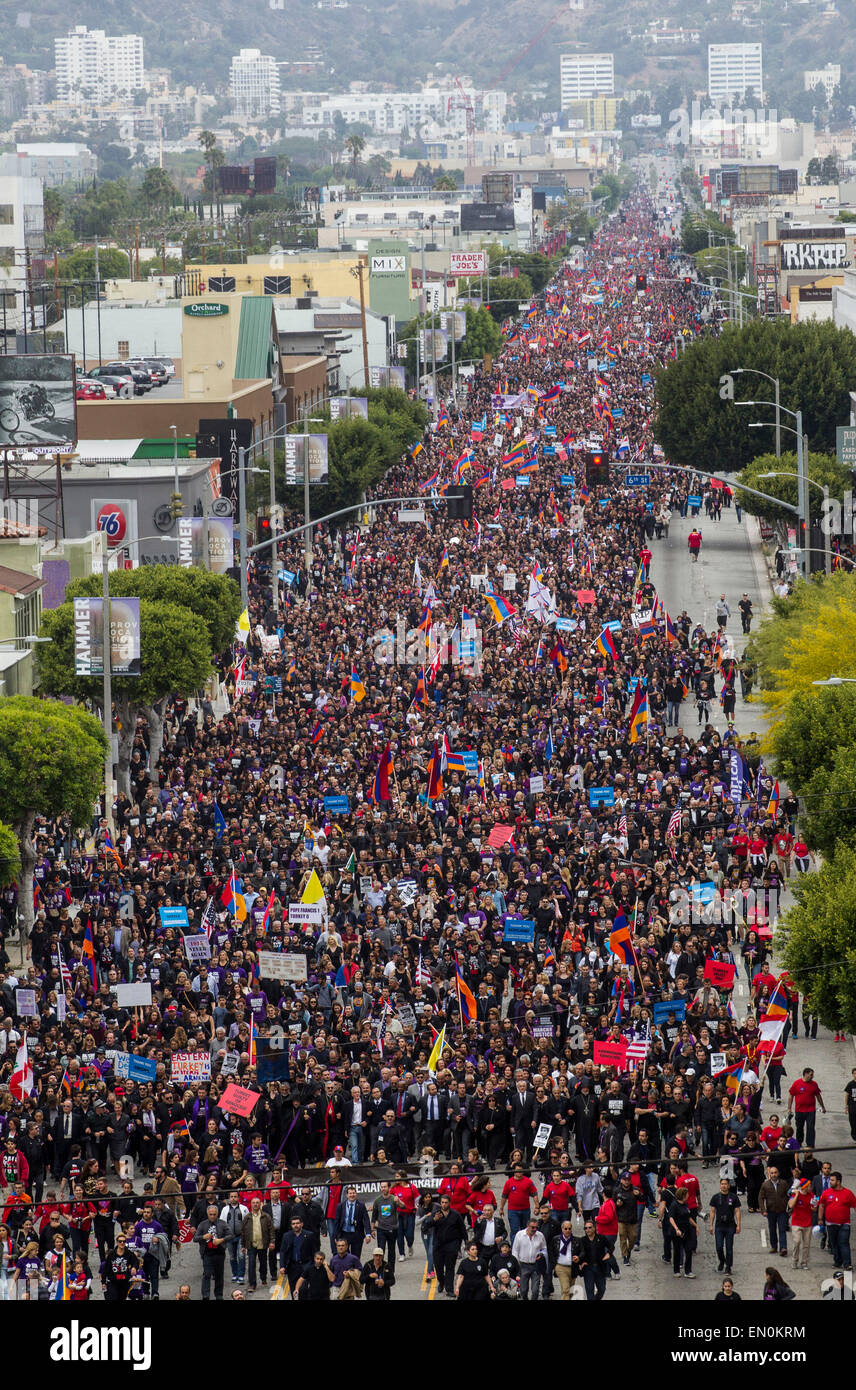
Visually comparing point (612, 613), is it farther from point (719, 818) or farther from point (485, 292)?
point (485, 292)

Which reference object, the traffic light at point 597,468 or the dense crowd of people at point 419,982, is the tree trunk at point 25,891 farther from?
the traffic light at point 597,468


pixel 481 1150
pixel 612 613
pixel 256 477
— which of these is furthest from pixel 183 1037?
pixel 256 477

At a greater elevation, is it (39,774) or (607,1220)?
(39,774)

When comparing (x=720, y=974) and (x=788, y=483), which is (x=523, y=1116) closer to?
(x=720, y=974)

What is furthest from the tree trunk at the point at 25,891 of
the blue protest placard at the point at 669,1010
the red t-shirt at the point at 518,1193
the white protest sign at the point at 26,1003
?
the red t-shirt at the point at 518,1193

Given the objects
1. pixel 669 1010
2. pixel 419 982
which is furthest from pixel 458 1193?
pixel 419 982
